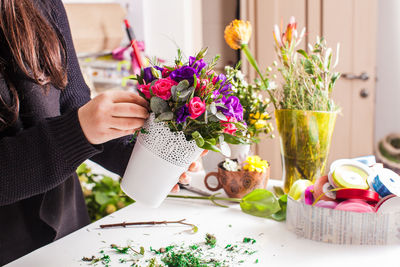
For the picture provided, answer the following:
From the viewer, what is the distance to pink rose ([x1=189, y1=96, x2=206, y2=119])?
0.62 m

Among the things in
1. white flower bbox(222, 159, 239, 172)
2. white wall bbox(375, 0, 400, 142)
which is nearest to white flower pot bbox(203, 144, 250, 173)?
white flower bbox(222, 159, 239, 172)

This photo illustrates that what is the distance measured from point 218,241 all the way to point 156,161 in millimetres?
218

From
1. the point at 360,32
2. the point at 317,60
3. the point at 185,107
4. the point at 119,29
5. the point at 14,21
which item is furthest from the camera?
the point at 360,32

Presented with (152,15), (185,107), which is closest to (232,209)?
(185,107)

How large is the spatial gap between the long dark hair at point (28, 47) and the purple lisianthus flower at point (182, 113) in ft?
1.18

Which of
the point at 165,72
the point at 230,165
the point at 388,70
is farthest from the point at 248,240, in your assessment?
the point at 388,70

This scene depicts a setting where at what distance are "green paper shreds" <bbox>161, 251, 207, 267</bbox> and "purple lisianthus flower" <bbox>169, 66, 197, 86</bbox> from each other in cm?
31

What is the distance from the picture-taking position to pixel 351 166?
2.84 feet

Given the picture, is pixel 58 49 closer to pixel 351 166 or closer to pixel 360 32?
pixel 351 166

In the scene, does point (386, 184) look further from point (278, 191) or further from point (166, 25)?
point (166, 25)

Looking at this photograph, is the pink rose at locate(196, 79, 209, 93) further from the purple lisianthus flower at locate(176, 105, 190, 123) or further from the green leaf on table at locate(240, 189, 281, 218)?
the green leaf on table at locate(240, 189, 281, 218)

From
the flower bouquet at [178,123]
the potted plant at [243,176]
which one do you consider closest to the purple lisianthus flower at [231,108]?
the flower bouquet at [178,123]

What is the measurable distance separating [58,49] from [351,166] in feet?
2.33

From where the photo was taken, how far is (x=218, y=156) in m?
1.16
